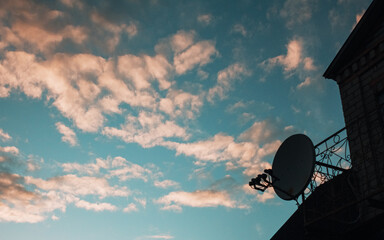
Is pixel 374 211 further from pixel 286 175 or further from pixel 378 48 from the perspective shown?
pixel 378 48

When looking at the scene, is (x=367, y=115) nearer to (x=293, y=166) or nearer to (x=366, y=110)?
(x=366, y=110)

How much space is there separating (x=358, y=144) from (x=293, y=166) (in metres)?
2.20

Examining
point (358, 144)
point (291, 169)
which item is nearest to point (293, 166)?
point (291, 169)

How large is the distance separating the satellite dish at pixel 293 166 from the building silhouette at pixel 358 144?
55 cm

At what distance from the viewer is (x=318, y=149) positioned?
11875mm

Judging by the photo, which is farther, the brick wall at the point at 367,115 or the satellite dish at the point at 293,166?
the satellite dish at the point at 293,166

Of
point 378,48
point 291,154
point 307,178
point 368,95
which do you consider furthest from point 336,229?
point 378,48

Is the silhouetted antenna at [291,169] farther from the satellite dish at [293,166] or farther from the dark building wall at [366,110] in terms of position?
the dark building wall at [366,110]

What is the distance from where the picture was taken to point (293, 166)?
1144cm

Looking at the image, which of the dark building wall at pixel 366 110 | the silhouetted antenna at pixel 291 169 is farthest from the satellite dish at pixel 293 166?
the dark building wall at pixel 366 110

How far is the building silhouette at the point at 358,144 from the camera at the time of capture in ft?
33.0

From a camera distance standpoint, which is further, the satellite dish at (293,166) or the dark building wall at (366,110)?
the satellite dish at (293,166)

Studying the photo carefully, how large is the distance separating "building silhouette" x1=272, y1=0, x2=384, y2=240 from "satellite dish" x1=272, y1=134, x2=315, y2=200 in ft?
1.80

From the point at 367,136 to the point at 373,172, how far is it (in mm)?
1232
